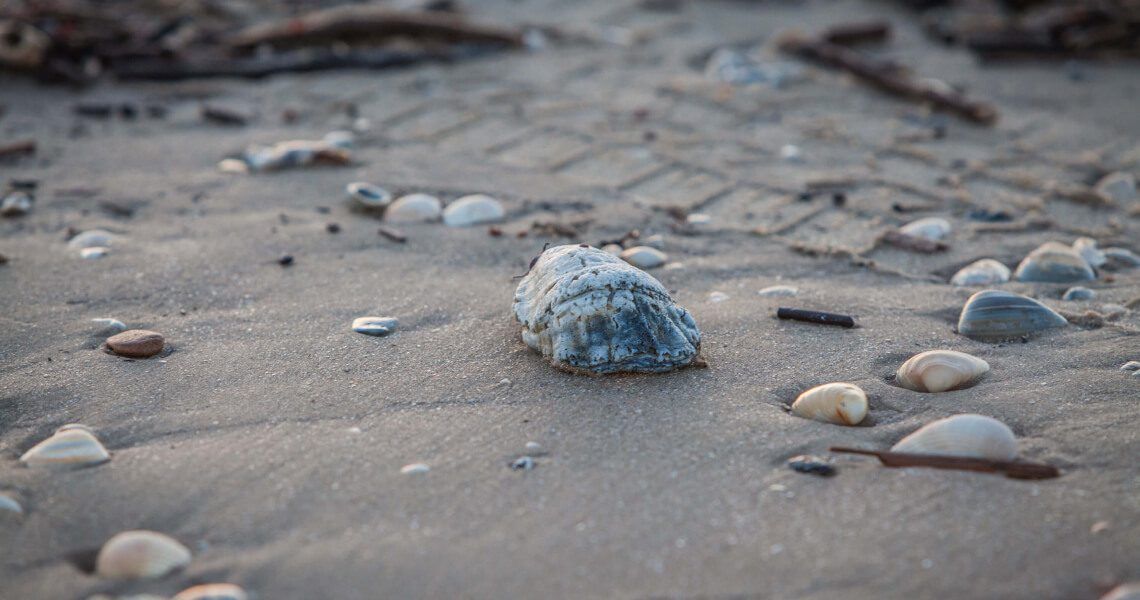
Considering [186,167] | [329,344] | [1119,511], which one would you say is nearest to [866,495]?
[1119,511]

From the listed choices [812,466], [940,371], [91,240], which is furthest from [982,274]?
[91,240]

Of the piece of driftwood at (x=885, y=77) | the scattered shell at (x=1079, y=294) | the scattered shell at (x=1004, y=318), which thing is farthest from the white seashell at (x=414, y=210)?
the piece of driftwood at (x=885, y=77)

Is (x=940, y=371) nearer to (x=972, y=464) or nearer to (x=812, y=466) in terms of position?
(x=972, y=464)

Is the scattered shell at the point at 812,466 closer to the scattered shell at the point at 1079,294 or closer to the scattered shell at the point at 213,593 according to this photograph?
the scattered shell at the point at 213,593

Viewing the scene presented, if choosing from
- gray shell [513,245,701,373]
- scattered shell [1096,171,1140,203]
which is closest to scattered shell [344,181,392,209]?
gray shell [513,245,701,373]

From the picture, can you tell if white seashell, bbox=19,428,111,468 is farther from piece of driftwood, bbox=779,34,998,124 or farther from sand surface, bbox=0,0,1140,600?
piece of driftwood, bbox=779,34,998,124

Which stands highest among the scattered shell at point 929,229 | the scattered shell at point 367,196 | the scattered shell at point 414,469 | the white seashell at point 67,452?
the scattered shell at point 367,196
